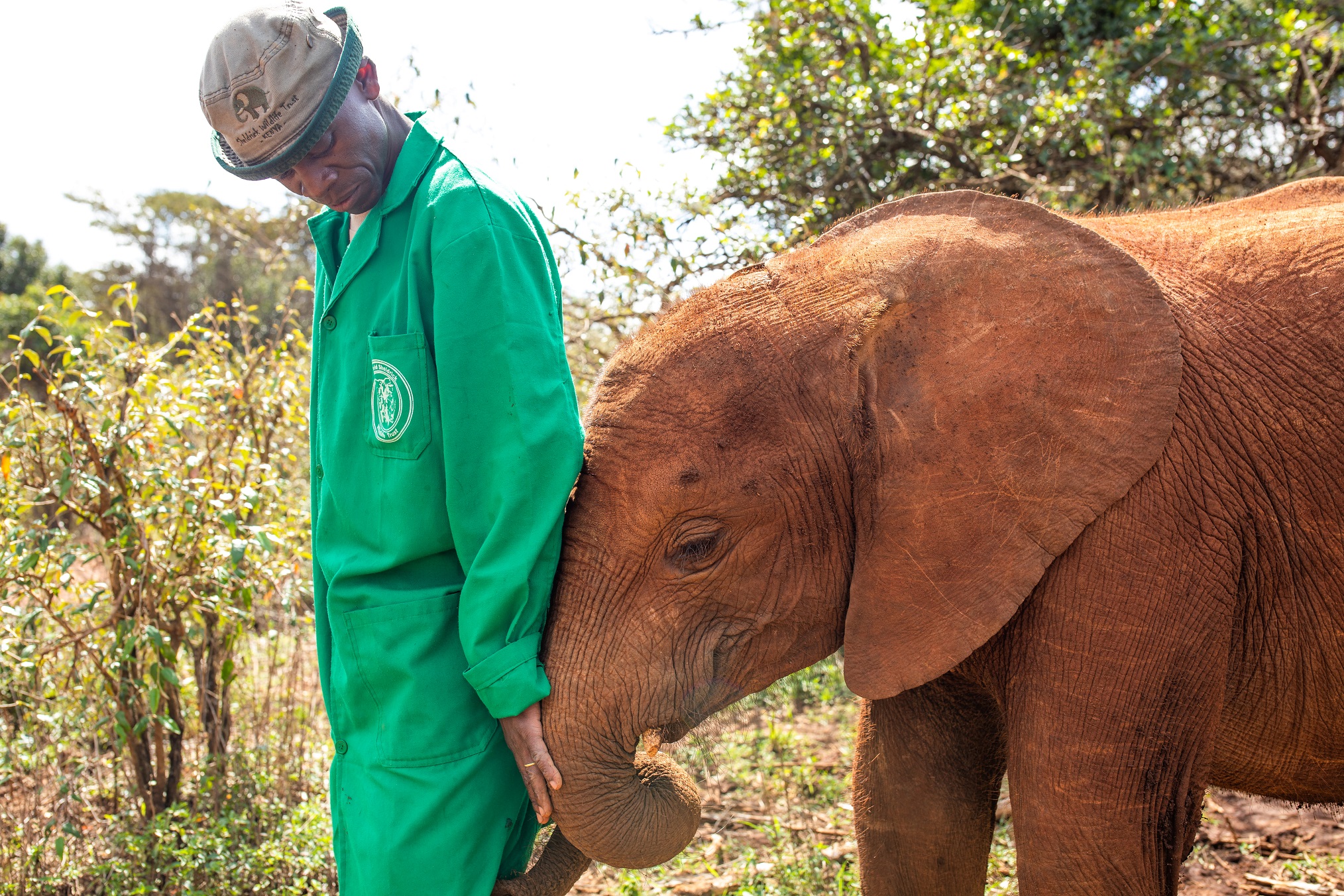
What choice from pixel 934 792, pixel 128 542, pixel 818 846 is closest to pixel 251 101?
pixel 934 792

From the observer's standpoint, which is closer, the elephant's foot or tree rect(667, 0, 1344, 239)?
the elephant's foot

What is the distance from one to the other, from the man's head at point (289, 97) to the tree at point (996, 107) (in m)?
3.89

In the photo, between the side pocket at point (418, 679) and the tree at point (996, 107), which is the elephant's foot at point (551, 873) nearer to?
the side pocket at point (418, 679)

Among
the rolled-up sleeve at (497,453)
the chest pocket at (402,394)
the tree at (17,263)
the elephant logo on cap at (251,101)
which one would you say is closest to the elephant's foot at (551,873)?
the rolled-up sleeve at (497,453)

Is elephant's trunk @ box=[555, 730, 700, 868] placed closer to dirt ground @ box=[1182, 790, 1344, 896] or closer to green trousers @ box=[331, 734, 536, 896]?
green trousers @ box=[331, 734, 536, 896]

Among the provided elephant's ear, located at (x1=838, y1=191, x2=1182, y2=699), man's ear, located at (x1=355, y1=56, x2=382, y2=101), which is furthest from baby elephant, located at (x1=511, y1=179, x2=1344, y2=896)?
man's ear, located at (x1=355, y1=56, x2=382, y2=101)

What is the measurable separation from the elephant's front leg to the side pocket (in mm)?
1322

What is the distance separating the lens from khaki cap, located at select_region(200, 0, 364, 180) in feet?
6.70

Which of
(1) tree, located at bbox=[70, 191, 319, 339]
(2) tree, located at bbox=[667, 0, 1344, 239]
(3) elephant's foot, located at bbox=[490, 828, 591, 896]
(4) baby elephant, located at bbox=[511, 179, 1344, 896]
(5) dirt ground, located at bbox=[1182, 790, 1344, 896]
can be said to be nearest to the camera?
(4) baby elephant, located at bbox=[511, 179, 1344, 896]

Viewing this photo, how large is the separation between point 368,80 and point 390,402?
741 millimetres

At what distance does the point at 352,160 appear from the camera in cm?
220

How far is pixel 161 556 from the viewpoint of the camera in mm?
4137

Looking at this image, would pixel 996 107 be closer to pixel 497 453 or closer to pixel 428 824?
pixel 497 453

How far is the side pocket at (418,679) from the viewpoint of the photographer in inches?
82.9
